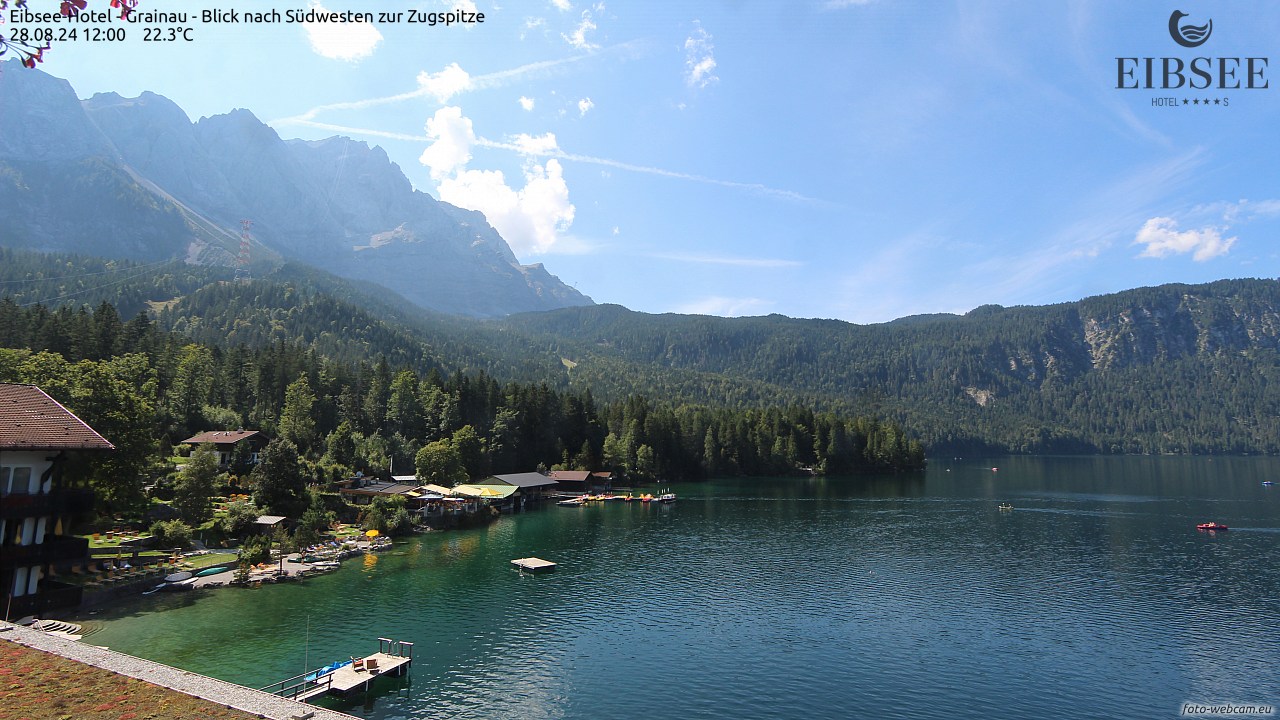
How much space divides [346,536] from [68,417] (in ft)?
122

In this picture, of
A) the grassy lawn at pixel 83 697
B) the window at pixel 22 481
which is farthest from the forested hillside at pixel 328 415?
the grassy lawn at pixel 83 697

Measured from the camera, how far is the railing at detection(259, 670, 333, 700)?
32.8 metres

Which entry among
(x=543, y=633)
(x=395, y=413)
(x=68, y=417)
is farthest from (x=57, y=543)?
(x=395, y=413)

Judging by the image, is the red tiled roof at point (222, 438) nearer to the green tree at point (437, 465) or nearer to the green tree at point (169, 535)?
the green tree at point (437, 465)

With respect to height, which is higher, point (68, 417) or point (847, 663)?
point (68, 417)

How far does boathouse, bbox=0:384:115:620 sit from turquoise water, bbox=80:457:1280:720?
4.50 meters

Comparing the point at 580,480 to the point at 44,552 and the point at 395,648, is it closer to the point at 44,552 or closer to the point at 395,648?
the point at 395,648

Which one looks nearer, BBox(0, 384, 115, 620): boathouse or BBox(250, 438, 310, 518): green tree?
BBox(0, 384, 115, 620): boathouse

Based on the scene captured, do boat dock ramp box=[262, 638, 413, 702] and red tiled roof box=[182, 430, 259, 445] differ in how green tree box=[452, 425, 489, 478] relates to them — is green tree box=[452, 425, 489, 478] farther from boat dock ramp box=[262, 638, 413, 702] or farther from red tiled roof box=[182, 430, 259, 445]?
boat dock ramp box=[262, 638, 413, 702]

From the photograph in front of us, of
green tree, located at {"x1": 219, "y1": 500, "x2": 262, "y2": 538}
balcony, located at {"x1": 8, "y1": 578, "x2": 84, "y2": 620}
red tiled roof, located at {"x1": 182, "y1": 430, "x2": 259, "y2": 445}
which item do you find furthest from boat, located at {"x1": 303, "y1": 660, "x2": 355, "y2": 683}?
red tiled roof, located at {"x1": 182, "y1": 430, "x2": 259, "y2": 445}

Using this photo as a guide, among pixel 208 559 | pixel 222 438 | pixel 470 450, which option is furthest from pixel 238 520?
pixel 470 450

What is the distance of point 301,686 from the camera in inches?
1325

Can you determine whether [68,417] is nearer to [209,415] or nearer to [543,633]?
[543,633]

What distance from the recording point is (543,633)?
45906mm
